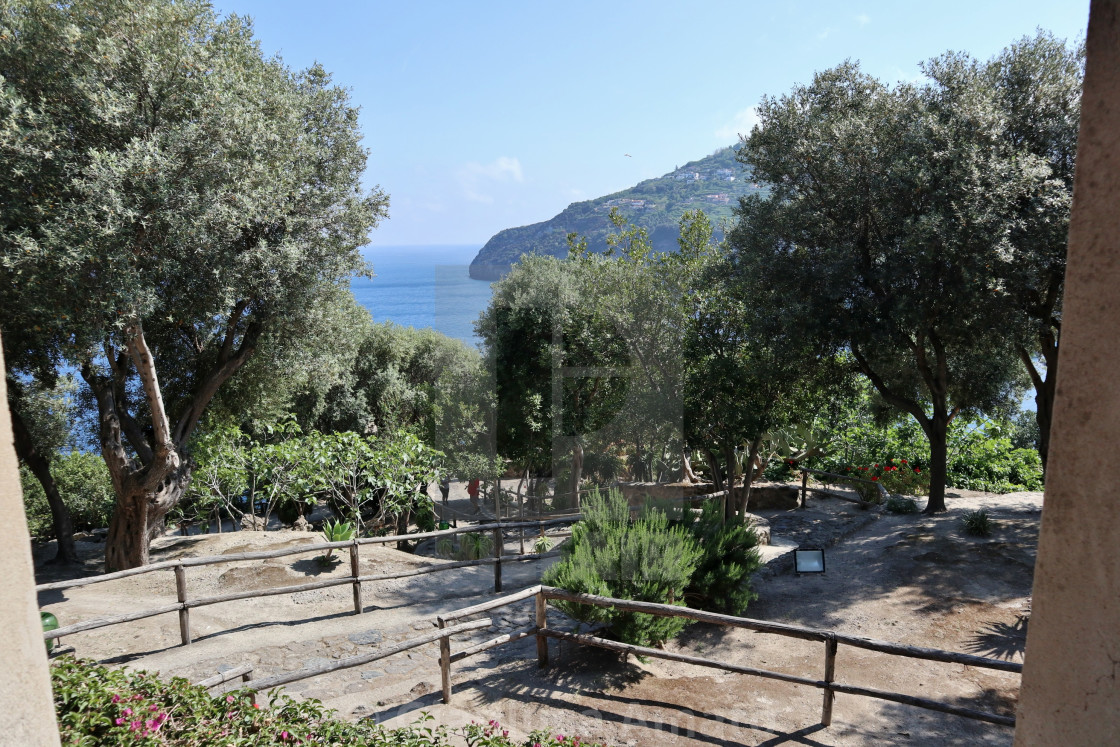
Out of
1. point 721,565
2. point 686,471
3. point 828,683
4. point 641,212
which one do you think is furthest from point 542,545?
point 641,212

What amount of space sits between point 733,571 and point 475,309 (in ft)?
41.0

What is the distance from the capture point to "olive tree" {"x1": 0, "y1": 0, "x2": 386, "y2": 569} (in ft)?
23.3

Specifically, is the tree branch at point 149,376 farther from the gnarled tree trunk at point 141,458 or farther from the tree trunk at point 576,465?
the tree trunk at point 576,465

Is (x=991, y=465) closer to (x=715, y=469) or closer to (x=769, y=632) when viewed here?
(x=715, y=469)

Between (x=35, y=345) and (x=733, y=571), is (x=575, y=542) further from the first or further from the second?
(x=35, y=345)

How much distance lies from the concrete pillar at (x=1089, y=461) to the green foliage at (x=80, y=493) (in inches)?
641

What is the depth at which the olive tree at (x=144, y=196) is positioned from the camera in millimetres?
7098

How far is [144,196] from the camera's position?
733 centimetres

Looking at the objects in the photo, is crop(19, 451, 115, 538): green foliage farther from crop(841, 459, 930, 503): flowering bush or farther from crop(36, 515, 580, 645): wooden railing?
crop(841, 459, 930, 503): flowering bush

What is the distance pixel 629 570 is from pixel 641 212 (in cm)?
2062

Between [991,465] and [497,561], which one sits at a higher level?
[991,465]

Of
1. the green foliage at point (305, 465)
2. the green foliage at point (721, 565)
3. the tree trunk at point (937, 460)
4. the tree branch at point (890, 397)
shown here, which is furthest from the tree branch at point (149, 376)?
the tree trunk at point (937, 460)

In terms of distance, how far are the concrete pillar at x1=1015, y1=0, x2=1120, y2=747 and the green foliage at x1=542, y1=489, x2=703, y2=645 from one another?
14.1 ft

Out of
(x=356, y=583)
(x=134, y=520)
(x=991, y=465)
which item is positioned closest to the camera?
(x=356, y=583)
